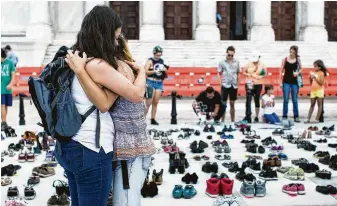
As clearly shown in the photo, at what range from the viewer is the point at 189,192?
6.28m

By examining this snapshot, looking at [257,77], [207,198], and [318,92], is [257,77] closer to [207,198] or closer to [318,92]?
[318,92]

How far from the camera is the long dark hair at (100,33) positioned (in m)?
3.38

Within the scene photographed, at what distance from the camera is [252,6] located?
29.1 meters

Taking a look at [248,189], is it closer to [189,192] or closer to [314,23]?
[189,192]

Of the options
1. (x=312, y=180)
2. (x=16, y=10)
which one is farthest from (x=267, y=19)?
(x=312, y=180)

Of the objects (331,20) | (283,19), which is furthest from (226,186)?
(331,20)

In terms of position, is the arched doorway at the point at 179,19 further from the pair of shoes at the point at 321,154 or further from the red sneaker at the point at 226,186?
the red sneaker at the point at 226,186

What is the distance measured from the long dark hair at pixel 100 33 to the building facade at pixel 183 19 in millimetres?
22792

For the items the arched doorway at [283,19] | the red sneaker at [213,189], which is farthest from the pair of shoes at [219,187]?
the arched doorway at [283,19]

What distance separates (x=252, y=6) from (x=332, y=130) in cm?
1808

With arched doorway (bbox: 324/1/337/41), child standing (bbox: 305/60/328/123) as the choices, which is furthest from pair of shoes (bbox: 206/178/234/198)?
arched doorway (bbox: 324/1/337/41)

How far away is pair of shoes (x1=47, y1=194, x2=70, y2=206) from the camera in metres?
5.88

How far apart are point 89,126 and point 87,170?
272 mm

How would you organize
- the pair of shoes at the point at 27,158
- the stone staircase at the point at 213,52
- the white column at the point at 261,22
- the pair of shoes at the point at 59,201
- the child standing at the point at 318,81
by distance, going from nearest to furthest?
the pair of shoes at the point at 59,201 < the pair of shoes at the point at 27,158 < the child standing at the point at 318,81 < the stone staircase at the point at 213,52 < the white column at the point at 261,22
